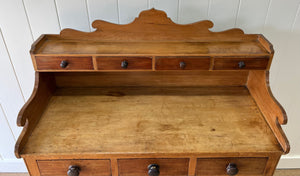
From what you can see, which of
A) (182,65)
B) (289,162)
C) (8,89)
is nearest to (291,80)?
(289,162)

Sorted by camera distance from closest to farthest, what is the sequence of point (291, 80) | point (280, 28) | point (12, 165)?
point (280, 28) < point (291, 80) < point (12, 165)

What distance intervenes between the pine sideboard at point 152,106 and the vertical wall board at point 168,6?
12 cm

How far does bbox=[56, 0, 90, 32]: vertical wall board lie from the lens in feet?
4.14

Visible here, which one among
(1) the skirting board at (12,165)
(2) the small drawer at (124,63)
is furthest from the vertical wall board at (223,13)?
(1) the skirting board at (12,165)

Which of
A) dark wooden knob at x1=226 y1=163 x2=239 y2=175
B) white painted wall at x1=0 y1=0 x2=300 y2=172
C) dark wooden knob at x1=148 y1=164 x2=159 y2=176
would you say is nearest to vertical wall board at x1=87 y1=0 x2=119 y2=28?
white painted wall at x1=0 y1=0 x2=300 y2=172

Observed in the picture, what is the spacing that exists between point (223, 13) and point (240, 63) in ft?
1.11

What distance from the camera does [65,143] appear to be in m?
1.00

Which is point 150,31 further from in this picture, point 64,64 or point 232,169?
point 232,169

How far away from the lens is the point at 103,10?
1278mm

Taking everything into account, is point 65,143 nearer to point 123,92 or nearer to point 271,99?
point 123,92

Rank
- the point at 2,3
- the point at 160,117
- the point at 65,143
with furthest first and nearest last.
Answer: the point at 2,3, the point at 160,117, the point at 65,143

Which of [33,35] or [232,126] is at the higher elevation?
[33,35]

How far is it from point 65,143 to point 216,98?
0.78 meters

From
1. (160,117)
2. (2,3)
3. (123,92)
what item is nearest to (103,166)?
(160,117)
